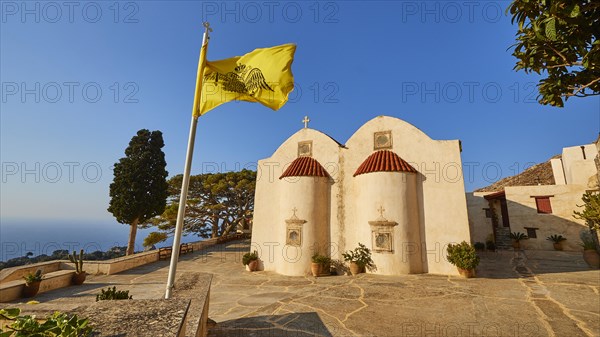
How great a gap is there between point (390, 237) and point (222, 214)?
26.3 meters

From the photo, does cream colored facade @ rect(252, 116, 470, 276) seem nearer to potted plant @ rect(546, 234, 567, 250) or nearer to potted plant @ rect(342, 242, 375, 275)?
potted plant @ rect(342, 242, 375, 275)

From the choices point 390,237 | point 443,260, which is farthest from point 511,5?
point 443,260

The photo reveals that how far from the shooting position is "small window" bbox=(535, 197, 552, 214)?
855 inches

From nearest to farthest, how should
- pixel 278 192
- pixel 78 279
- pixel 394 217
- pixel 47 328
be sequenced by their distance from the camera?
pixel 47 328 → pixel 78 279 → pixel 394 217 → pixel 278 192

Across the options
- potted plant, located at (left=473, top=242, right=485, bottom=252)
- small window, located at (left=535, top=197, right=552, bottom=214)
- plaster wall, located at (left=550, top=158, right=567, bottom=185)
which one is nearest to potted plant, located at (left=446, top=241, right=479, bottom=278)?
potted plant, located at (left=473, top=242, right=485, bottom=252)

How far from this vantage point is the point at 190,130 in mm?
6055

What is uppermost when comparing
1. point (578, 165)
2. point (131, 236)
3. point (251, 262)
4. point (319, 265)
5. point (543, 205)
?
point (578, 165)

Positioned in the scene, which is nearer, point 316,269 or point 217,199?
point 316,269

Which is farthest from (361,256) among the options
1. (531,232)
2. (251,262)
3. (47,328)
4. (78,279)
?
(531,232)

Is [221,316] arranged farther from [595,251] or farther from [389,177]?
[595,251]

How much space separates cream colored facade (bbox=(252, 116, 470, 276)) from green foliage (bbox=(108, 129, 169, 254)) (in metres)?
10.5

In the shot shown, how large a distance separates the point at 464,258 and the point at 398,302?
566 centimetres

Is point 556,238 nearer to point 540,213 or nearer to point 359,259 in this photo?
point 540,213

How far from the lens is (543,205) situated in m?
22.0
